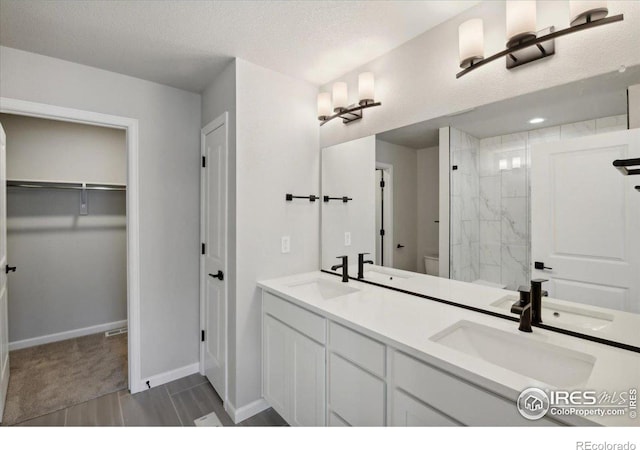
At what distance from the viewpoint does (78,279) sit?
10.6ft

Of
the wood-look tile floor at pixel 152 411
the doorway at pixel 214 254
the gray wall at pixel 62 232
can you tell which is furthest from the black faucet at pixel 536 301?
the gray wall at pixel 62 232

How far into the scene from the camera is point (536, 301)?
1.22 metres

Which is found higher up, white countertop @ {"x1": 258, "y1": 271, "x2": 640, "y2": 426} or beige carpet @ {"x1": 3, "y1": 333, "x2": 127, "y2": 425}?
white countertop @ {"x1": 258, "y1": 271, "x2": 640, "y2": 426}

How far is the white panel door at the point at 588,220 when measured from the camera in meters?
1.09

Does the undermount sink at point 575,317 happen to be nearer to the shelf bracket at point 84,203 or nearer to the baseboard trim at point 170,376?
the baseboard trim at point 170,376

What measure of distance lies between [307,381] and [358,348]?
1.61ft

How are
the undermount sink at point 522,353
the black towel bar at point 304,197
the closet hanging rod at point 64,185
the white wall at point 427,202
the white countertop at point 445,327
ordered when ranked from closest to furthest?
the white countertop at point 445,327, the undermount sink at point 522,353, the white wall at point 427,202, the black towel bar at point 304,197, the closet hanging rod at point 64,185

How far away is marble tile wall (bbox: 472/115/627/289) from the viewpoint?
133 cm

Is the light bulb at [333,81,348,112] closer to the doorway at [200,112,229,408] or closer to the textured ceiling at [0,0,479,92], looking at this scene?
the textured ceiling at [0,0,479,92]

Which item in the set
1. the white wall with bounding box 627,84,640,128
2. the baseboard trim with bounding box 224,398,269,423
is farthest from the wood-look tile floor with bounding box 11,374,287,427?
the white wall with bounding box 627,84,640,128

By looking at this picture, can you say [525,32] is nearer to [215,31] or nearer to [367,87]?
[367,87]

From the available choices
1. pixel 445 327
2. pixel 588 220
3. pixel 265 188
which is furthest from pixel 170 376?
pixel 588 220

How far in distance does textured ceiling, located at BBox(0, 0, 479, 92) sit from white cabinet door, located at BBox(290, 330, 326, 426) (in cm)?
173

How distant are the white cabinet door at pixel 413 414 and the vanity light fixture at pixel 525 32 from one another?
1.43m
